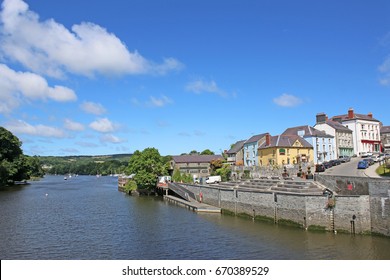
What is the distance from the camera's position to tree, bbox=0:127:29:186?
9112 cm

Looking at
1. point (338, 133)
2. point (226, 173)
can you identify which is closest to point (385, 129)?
point (338, 133)

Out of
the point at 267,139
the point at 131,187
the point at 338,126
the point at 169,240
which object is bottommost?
the point at 169,240

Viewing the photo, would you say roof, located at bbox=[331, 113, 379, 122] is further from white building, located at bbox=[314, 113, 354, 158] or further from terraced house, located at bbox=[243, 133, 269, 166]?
terraced house, located at bbox=[243, 133, 269, 166]

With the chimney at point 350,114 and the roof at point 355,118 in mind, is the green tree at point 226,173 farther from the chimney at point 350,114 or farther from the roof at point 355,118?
the chimney at point 350,114

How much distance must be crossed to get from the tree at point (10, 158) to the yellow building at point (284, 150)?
67862 millimetres

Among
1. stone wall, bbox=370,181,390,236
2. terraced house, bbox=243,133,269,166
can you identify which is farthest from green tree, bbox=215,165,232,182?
stone wall, bbox=370,181,390,236

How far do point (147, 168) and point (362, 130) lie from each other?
5668 cm

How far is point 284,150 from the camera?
236 ft

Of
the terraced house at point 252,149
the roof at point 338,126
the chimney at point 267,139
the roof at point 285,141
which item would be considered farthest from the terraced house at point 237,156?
the roof at point 338,126

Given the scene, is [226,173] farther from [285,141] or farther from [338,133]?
[338,133]

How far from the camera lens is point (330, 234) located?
31625 millimetres

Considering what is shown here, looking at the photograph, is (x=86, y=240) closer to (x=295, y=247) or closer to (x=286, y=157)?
(x=295, y=247)

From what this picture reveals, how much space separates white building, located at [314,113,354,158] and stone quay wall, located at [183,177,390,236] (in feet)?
158

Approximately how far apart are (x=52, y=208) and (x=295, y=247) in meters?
42.3
